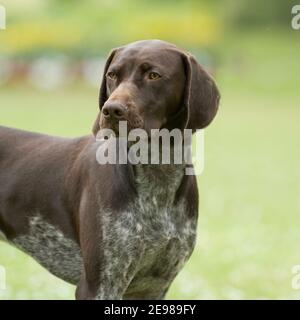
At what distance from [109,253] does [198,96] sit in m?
1.05

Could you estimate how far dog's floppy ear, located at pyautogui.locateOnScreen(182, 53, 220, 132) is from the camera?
5504 millimetres

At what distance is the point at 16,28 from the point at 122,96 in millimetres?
44748

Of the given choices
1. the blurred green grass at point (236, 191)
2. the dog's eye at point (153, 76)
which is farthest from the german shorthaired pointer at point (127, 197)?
the blurred green grass at point (236, 191)

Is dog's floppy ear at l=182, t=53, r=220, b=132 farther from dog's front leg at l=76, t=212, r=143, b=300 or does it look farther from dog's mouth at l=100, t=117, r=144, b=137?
dog's front leg at l=76, t=212, r=143, b=300

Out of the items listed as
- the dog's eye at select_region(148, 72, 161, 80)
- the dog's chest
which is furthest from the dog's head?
the dog's chest

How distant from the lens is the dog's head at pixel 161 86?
5.36 m

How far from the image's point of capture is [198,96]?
552 centimetres

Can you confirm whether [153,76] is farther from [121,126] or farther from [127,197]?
[127,197]

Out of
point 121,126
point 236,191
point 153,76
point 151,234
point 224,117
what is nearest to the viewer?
point 121,126

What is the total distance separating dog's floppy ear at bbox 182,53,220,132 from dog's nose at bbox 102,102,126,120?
532mm

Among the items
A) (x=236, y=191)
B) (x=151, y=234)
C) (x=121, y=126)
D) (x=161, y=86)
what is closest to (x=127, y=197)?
(x=151, y=234)

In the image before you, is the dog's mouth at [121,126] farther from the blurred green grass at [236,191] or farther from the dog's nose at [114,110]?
the blurred green grass at [236,191]
